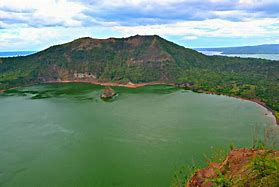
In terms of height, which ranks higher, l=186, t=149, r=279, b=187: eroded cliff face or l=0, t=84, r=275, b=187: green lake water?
l=186, t=149, r=279, b=187: eroded cliff face

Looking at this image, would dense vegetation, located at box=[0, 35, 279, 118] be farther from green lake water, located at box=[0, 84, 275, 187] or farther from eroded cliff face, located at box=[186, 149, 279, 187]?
eroded cliff face, located at box=[186, 149, 279, 187]

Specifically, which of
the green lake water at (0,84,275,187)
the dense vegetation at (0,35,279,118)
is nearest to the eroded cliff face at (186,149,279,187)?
the green lake water at (0,84,275,187)

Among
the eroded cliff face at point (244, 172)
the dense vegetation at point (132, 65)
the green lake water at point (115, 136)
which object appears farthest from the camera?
the dense vegetation at point (132, 65)

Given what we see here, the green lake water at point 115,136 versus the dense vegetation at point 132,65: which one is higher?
the dense vegetation at point 132,65

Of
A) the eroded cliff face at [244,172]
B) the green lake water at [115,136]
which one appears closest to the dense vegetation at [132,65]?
the green lake water at [115,136]

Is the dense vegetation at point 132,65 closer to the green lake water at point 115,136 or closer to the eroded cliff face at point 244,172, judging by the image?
the green lake water at point 115,136

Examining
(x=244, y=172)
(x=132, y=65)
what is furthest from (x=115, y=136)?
(x=132, y=65)

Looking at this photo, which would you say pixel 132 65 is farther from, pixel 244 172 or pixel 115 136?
pixel 244 172
